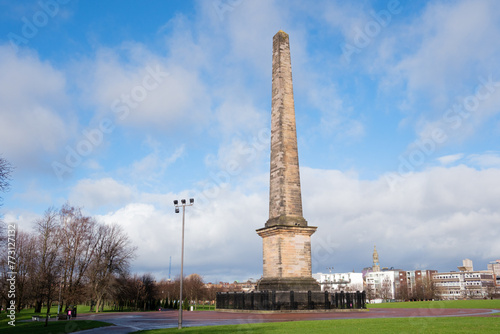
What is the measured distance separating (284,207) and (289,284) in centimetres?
493

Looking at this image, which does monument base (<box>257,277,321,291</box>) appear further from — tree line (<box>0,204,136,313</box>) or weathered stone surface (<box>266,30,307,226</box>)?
tree line (<box>0,204,136,313</box>)

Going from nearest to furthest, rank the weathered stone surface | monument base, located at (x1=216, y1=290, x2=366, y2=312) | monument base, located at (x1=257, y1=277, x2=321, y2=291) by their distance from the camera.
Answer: monument base, located at (x1=216, y1=290, x2=366, y2=312), monument base, located at (x1=257, y1=277, x2=321, y2=291), the weathered stone surface

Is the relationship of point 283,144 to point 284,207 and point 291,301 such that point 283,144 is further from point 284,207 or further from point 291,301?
point 291,301

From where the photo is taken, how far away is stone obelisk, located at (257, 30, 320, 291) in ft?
85.8

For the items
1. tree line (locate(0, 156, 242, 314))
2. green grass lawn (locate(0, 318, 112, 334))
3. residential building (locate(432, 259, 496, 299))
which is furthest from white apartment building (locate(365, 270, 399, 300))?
green grass lawn (locate(0, 318, 112, 334))

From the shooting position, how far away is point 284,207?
89.6 ft

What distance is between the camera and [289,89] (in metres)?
30.2

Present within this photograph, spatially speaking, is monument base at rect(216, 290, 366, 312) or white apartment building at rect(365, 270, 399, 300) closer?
monument base at rect(216, 290, 366, 312)

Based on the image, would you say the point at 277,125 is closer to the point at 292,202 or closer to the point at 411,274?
the point at 292,202

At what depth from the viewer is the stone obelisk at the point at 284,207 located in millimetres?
26141

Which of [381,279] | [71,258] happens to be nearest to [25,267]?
[71,258]

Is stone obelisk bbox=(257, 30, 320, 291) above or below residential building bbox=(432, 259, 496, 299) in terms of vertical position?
above

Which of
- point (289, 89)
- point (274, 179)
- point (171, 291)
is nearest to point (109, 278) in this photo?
point (274, 179)

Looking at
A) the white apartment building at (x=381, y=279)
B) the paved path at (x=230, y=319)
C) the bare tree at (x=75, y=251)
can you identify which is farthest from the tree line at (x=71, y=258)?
the white apartment building at (x=381, y=279)
